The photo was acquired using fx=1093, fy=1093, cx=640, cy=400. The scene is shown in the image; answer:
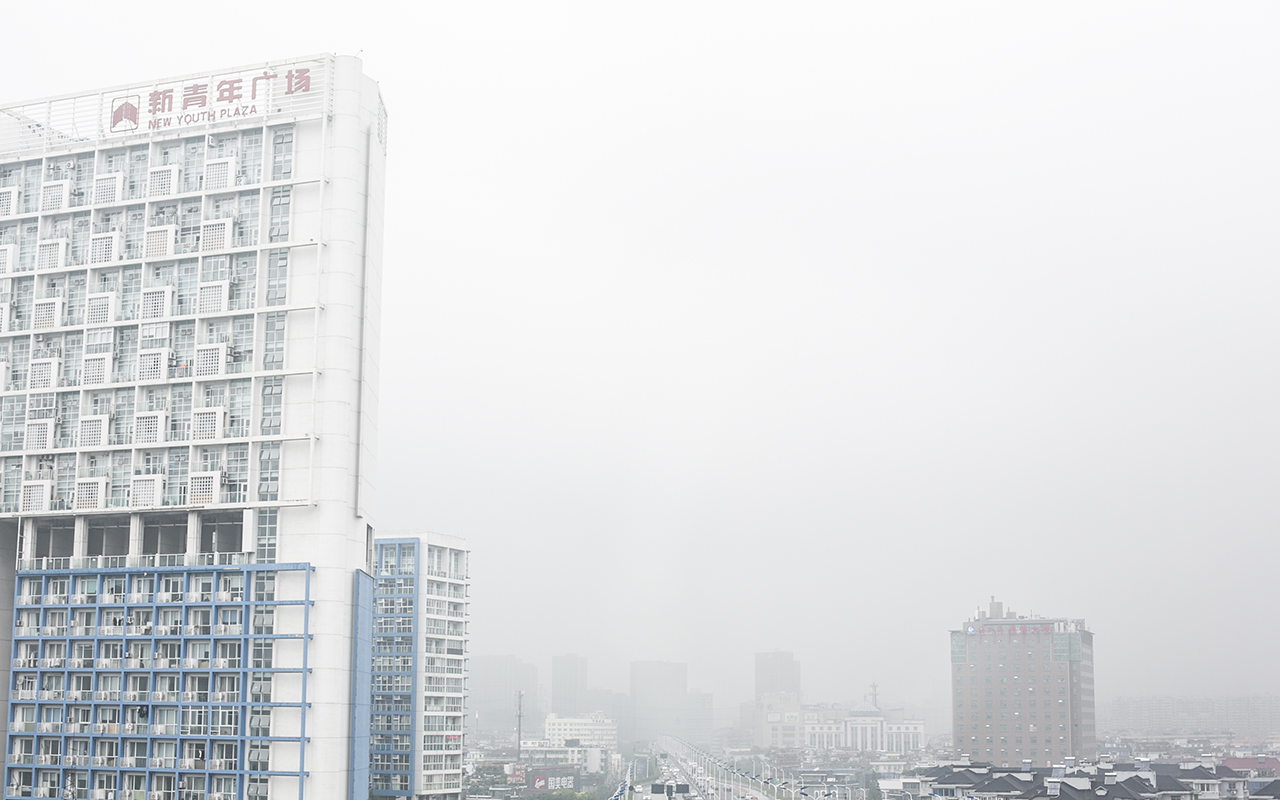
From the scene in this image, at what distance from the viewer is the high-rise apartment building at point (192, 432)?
19.7m

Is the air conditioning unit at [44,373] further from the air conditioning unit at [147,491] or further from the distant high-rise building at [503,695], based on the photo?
the distant high-rise building at [503,695]

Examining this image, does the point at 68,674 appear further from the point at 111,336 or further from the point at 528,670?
the point at 528,670

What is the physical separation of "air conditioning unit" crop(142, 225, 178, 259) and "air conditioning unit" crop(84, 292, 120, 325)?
1.08 meters

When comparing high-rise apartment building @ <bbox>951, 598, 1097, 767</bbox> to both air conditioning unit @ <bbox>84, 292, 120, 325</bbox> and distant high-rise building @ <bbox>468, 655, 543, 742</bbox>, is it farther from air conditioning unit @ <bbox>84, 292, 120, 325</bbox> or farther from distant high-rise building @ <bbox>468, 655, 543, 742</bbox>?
air conditioning unit @ <bbox>84, 292, 120, 325</bbox>

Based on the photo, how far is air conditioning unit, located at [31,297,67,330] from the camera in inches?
874

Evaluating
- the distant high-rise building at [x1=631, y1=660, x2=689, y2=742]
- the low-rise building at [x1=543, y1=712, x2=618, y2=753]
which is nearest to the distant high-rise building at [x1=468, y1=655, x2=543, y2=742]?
the low-rise building at [x1=543, y1=712, x2=618, y2=753]

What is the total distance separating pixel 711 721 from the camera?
246 feet

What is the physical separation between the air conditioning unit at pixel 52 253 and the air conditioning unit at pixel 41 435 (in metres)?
3.29

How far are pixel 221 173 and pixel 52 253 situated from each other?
4.10 m

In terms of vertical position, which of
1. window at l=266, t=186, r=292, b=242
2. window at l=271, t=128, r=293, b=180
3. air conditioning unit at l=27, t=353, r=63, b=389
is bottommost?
air conditioning unit at l=27, t=353, r=63, b=389

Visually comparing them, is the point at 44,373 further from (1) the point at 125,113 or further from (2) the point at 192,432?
(1) the point at 125,113

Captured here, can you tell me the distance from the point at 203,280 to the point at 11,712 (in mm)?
8918

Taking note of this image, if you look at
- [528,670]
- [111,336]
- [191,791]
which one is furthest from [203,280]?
[528,670]

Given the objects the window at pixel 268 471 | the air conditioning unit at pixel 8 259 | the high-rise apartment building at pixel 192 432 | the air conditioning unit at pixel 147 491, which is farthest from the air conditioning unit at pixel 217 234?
the air conditioning unit at pixel 147 491
